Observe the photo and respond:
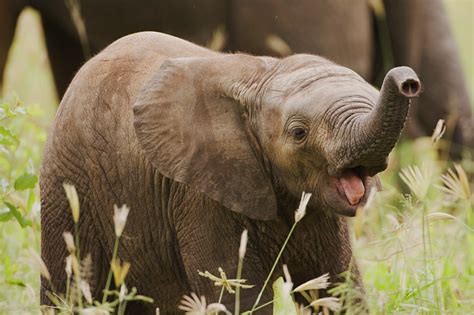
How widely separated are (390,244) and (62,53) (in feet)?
11.4

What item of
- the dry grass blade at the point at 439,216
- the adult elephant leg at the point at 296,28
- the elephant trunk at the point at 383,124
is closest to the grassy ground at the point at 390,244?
the dry grass blade at the point at 439,216

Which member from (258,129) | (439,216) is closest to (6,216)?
(258,129)

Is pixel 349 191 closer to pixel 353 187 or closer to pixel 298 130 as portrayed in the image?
pixel 353 187

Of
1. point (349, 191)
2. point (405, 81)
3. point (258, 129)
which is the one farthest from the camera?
point (258, 129)

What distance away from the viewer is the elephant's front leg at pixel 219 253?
5.77 metres

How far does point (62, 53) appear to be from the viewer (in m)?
9.56

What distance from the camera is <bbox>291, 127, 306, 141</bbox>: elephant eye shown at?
554cm

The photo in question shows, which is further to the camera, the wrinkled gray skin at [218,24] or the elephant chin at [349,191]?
the wrinkled gray skin at [218,24]

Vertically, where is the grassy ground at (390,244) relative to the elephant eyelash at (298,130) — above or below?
below

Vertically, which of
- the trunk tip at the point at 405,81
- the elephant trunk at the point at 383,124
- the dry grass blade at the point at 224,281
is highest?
the trunk tip at the point at 405,81

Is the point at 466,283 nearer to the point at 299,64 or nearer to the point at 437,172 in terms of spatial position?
the point at 299,64

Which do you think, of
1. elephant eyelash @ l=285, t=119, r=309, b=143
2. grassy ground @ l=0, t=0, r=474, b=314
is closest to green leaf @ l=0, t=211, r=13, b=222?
grassy ground @ l=0, t=0, r=474, b=314

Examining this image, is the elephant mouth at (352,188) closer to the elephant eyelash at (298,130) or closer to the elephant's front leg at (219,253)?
the elephant eyelash at (298,130)

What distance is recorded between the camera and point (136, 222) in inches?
242
